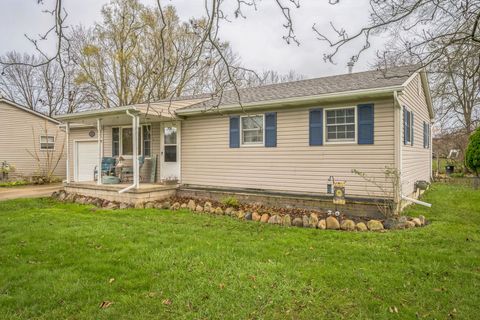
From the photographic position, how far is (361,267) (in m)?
4.07

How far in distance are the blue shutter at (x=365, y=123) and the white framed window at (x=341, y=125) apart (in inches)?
4.9

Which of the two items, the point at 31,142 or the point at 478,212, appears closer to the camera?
the point at 478,212

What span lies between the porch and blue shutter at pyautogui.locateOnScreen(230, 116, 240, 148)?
246cm

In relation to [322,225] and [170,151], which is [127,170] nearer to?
[170,151]

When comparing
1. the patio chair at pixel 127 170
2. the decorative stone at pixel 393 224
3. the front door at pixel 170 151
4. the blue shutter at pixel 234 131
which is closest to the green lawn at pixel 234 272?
the decorative stone at pixel 393 224

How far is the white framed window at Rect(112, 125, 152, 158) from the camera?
11.3 m

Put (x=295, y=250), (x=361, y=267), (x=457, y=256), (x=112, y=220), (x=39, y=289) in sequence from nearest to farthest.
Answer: (x=39, y=289), (x=361, y=267), (x=457, y=256), (x=295, y=250), (x=112, y=220)

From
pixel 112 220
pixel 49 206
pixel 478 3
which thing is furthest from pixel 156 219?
pixel 478 3

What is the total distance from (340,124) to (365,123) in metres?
0.60

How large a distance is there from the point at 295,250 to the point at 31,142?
1761cm

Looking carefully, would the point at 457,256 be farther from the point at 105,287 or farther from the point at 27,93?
the point at 27,93

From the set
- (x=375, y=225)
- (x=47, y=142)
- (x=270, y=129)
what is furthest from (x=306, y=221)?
(x=47, y=142)

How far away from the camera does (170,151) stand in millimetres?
10805

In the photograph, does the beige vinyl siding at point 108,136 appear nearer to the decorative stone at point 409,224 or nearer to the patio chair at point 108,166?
the patio chair at point 108,166
